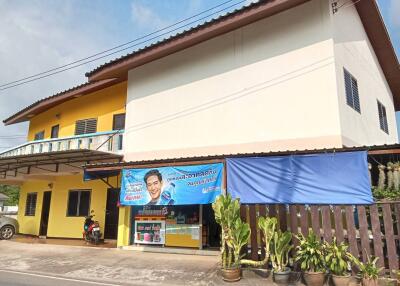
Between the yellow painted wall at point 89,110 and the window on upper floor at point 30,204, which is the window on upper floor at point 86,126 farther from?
the window on upper floor at point 30,204

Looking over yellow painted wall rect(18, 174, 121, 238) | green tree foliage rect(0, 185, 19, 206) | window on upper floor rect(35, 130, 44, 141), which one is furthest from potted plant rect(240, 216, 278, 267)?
green tree foliage rect(0, 185, 19, 206)

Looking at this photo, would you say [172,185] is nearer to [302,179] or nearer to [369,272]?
[302,179]

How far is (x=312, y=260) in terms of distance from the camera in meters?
7.61

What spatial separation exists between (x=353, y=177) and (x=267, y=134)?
3.15 metres

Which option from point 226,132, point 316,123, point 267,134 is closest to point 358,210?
point 316,123

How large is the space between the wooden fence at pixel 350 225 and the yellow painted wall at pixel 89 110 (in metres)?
10.0

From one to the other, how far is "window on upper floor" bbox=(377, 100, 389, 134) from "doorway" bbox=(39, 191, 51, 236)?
17158 mm

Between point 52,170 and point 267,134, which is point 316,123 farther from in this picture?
point 52,170

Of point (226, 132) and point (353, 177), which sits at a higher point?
point (226, 132)

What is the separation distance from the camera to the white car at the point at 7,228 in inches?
706

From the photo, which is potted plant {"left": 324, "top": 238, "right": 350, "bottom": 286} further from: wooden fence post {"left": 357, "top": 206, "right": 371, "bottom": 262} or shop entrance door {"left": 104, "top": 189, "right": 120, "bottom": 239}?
shop entrance door {"left": 104, "top": 189, "right": 120, "bottom": 239}

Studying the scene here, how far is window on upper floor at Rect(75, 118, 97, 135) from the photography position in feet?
57.6

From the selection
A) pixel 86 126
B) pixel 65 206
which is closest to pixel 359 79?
pixel 86 126

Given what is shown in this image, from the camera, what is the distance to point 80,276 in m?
9.00
